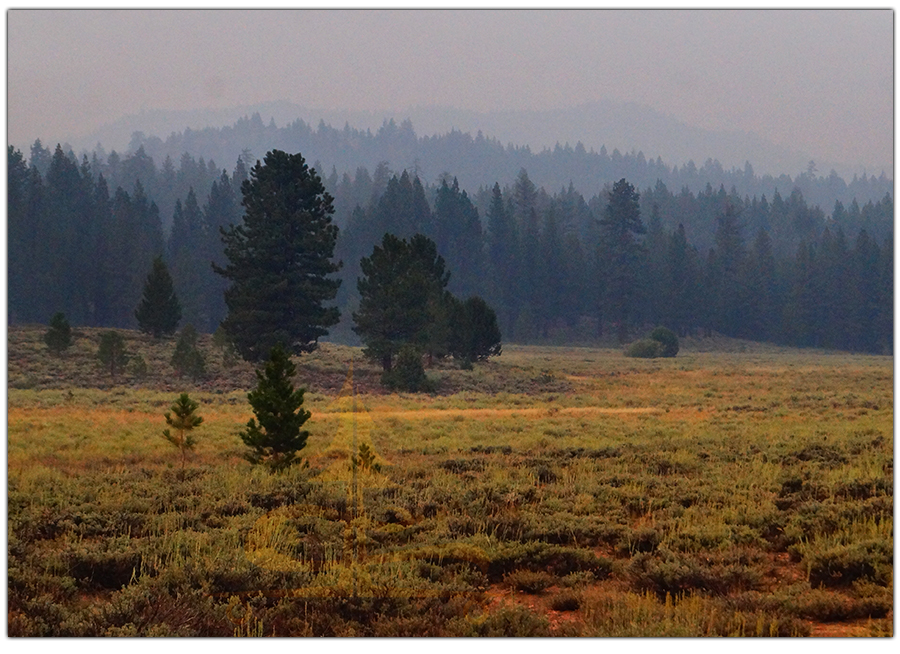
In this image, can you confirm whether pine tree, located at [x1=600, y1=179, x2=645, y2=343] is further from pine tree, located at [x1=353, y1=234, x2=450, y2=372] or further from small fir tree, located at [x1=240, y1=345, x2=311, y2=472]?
small fir tree, located at [x1=240, y1=345, x2=311, y2=472]


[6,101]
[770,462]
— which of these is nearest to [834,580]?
[770,462]

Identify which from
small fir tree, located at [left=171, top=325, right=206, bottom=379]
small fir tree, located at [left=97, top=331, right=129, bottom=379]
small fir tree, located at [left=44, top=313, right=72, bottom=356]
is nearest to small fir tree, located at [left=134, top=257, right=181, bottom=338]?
small fir tree, located at [left=44, top=313, right=72, bottom=356]

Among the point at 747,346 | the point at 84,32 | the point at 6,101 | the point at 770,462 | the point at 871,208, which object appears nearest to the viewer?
the point at 6,101

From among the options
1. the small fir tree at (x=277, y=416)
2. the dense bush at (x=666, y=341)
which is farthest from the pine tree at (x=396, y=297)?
the small fir tree at (x=277, y=416)

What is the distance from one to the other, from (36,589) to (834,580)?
8126 mm

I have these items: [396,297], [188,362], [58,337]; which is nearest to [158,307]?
[58,337]

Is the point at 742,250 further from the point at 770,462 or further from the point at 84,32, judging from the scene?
the point at 84,32

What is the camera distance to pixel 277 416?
46.2 ft

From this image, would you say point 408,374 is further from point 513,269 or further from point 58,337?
point 513,269

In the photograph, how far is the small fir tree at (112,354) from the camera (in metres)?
38.3

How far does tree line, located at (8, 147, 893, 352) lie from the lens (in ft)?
182

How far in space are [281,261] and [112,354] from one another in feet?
31.3

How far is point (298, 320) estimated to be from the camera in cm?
3909

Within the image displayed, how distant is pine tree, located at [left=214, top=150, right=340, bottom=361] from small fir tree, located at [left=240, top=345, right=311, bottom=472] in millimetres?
24730
